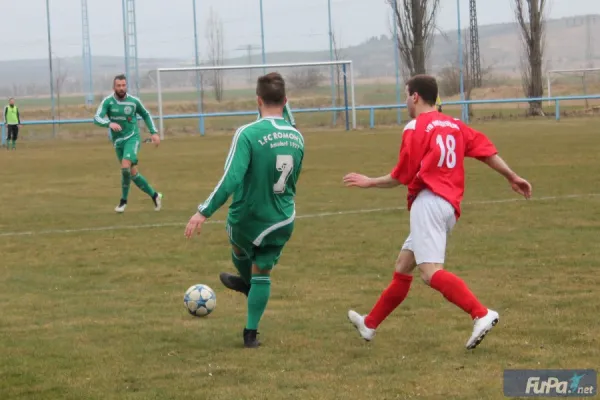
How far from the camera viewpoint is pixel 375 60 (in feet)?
247

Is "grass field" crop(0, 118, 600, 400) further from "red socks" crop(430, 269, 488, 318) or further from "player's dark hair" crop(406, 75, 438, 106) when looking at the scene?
"player's dark hair" crop(406, 75, 438, 106)

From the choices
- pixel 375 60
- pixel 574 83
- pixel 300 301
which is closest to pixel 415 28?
pixel 574 83

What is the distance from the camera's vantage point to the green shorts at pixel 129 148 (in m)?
14.4

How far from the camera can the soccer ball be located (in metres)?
7.37

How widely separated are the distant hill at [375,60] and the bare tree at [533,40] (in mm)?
985

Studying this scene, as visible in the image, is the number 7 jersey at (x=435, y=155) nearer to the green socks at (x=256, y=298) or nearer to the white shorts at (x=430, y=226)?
the white shorts at (x=430, y=226)

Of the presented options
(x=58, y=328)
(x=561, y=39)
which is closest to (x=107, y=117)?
(x=58, y=328)

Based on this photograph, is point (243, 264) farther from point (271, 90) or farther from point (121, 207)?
point (121, 207)

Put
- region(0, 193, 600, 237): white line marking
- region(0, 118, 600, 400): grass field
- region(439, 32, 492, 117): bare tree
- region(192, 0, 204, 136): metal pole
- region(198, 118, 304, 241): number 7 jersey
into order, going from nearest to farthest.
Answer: region(0, 118, 600, 400): grass field < region(198, 118, 304, 241): number 7 jersey < region(0, 193, 600, 237): white line marking < region(192, 0, 204, 136): metal pole < region(439, 32, 492, 117): bare tree

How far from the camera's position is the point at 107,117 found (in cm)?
1443

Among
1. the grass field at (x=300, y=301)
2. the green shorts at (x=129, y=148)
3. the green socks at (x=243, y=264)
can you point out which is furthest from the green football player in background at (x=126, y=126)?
the green socks at (x=243, y=264)

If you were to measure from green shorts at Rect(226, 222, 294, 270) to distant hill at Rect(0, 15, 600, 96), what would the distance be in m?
38.9

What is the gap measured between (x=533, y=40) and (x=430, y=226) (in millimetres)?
43175

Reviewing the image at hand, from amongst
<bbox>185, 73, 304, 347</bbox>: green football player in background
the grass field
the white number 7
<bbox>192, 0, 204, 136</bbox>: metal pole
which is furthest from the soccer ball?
<bbox>192, 0, 204, 136</bbox>: metal pole
